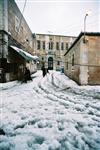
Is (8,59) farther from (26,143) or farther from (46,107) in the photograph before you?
Answer: (26,143)

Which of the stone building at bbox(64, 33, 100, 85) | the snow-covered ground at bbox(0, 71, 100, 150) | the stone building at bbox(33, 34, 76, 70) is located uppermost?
the stone building at bbox(33, 34, 76, 70)

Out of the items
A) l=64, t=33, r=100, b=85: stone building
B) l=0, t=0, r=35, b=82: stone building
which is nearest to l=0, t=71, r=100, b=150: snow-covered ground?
l=64, t=33, r=100, b=85: stone building

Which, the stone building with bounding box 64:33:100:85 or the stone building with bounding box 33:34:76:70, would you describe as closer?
the stone building with bounding box 64:33:100:85

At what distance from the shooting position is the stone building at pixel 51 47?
38.4 meters

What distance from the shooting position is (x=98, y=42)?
1349 cm

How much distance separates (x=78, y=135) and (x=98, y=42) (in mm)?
10729

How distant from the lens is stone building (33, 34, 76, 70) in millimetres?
38438

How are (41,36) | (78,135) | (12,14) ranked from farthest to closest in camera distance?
1. (41,36)
2. (12,14)
3. (78,135)

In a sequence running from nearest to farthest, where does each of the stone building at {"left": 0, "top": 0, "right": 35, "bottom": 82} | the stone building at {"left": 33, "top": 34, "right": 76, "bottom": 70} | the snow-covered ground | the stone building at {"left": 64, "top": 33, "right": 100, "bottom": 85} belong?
1. the snow-covered ground
2. the stone building at {"left": 64, "top": 33, "right": 100, "bottom": 85}
3. the stone building at {"left": 0, "top": 0, "right": 35, "bottom": 82}
4. the stone building at {"left": 33, "top": 34, "right": 76, "bottom": 70}

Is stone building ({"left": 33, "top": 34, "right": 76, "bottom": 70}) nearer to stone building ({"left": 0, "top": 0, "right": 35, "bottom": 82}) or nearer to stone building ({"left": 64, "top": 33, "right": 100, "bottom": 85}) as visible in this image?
stone building ({"left": 0, "top": 0, "right": 35, "bottom": 82})

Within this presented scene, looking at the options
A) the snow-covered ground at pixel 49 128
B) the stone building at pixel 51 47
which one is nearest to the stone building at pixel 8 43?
the snow-covered ground at pixel 49 128

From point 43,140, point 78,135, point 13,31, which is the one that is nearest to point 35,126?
point 43,140

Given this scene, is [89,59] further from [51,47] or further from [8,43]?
[51,47]

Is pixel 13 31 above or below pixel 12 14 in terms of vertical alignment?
below
